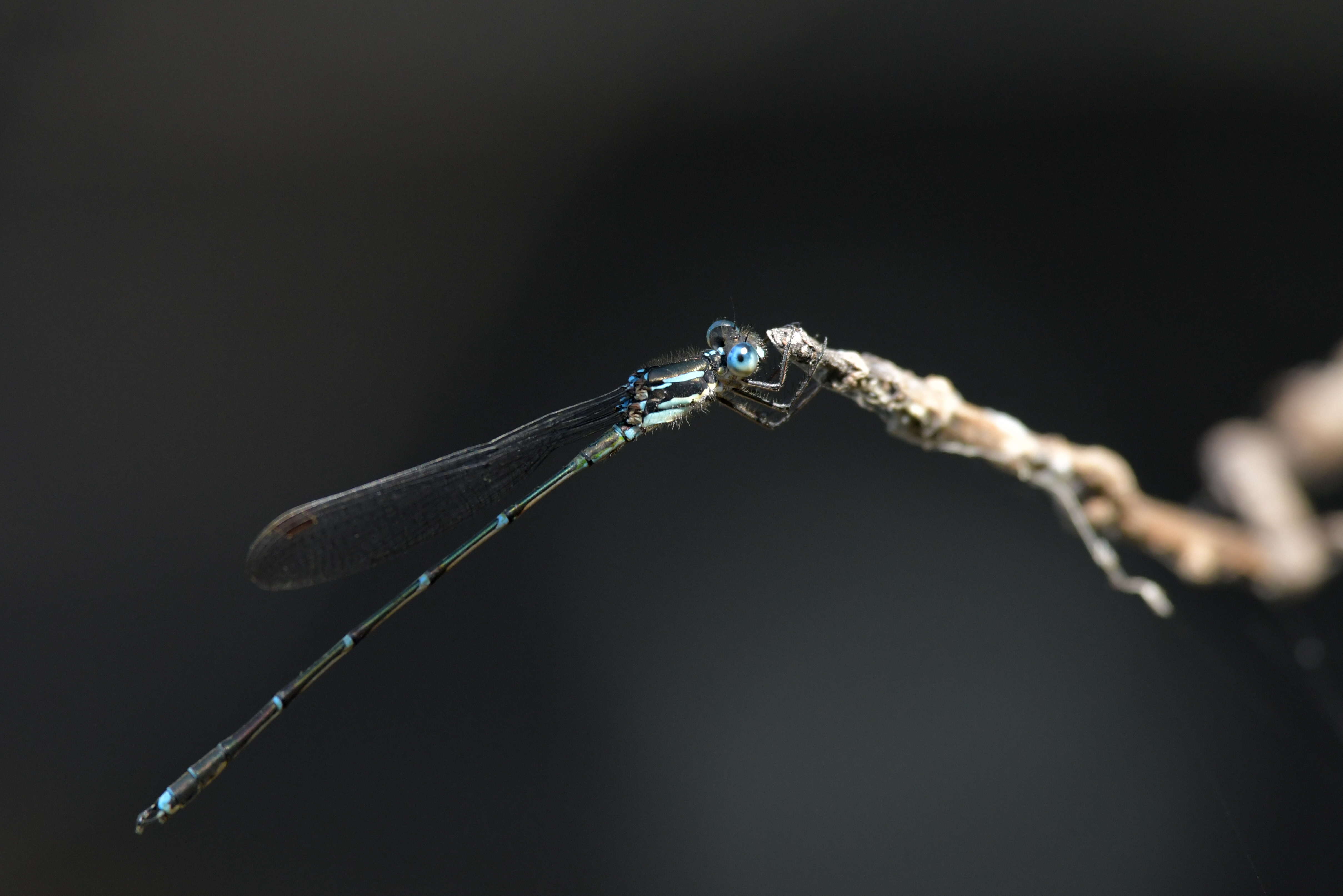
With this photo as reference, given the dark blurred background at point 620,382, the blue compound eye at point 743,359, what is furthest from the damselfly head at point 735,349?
the dark blurred background at point 620,382

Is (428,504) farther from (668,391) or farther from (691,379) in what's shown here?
(691,379)

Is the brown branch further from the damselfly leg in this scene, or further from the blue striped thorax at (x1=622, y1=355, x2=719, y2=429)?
the blue striped thorax at (x1=622, y1=355, x2=719, y2=429)

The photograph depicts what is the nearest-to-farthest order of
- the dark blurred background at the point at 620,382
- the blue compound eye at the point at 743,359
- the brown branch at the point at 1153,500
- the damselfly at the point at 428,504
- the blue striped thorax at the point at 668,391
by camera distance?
the brown branch at the point at 1153,500, the blue compound eye at the point at 743,359, the blue striped thorax at the point at 668,391, the damselfly at the point at 428,504, the dark blurred background at the point at 620,382

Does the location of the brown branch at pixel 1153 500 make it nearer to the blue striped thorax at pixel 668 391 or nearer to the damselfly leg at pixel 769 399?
the damselfly leg at pixel 769 399

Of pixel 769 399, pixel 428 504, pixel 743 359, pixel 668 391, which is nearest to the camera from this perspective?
pixel 743 359

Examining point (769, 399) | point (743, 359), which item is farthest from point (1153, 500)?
point (743, 359)

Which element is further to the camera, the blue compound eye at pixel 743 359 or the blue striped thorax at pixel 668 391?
the blue striped thorax at pixel 668 391

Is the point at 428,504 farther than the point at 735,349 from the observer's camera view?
Yes
